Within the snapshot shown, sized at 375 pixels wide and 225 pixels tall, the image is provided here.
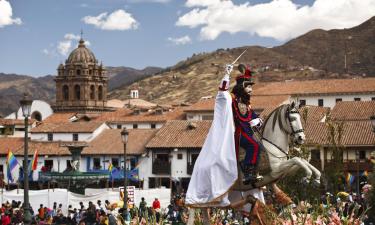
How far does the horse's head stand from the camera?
12.8 m

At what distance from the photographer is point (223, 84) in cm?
1280

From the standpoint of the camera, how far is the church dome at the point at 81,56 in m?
129

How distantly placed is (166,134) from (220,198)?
5440 cm

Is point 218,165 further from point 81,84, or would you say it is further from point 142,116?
point 81,84

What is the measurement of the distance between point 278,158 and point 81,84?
115 meters

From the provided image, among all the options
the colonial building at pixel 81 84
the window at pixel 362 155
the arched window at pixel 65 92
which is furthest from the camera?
the arched window at pixel 65 92

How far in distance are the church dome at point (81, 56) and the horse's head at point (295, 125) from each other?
11678 centimetres

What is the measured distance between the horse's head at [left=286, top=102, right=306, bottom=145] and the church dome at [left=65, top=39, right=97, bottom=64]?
116780 mm

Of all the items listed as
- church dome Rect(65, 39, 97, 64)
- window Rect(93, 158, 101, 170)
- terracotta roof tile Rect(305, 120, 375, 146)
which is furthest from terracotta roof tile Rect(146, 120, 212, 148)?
church dome Rect(65, 39, 97, 64)

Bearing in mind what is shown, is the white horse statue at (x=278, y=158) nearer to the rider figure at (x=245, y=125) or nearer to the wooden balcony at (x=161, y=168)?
the rider figure at (x=245, y=125)

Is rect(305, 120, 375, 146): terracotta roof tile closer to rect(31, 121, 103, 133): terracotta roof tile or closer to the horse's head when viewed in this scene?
rect(31, 121, 103, 133): terracotta roof tile

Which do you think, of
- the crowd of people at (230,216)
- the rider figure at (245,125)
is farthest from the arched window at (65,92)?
the rider figure at (245,125)

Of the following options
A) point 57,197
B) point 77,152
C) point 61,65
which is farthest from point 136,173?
point 61,65

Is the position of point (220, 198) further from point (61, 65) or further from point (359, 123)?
point (61, 65)
